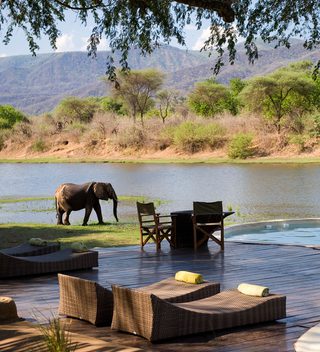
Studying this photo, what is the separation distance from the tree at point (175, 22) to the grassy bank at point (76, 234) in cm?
339

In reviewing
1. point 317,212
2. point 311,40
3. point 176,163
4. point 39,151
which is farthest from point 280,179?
point 39,151

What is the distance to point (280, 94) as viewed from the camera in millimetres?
54250

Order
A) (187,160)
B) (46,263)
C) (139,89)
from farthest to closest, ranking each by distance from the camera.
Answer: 1. (139,89)
2. (187,160)
3. (46,263)

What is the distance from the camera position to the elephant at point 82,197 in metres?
15.9

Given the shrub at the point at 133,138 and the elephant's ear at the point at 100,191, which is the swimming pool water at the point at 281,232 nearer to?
the elephant's ear at the point at 100,191

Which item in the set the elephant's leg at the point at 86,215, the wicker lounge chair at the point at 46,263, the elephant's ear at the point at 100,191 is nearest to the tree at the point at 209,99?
the elephant's ear at the point at 100,191

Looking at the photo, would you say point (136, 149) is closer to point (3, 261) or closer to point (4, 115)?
point (4, 115)

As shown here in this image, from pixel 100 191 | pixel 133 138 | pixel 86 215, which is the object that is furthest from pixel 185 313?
pixel 133 138

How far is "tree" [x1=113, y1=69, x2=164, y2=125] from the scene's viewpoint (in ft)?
210

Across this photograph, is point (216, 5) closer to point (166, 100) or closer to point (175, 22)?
point (175, 22)

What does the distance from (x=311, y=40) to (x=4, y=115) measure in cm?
6687

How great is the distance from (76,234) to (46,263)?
5.10 metres

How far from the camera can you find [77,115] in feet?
245

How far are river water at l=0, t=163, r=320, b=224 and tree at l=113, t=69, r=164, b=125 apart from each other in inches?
974
